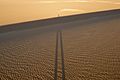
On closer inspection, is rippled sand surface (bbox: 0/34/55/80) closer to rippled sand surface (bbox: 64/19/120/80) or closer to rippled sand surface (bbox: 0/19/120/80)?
rippled sand surface (bbox: 0/19/120/80)

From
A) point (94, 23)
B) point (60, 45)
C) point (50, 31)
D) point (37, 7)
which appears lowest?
point (60, 45)

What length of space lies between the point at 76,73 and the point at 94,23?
5.96 meters

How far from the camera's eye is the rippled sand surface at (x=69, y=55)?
5.44 meters

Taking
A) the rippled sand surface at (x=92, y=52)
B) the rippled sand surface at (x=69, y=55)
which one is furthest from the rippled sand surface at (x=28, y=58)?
the rippled sand surface at (x=92, y=52)

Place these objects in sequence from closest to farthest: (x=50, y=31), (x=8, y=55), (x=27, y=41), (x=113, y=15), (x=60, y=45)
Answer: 1. (x=8, y=55)
2. (x=60, y=45)
3. (x=27, y=41)
4. (x=50, y=31)
5. (x=113, y=15)

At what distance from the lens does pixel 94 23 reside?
10.9 meters

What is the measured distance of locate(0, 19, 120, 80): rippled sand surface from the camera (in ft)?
17.8

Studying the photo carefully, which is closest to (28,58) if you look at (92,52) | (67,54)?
(67,54)

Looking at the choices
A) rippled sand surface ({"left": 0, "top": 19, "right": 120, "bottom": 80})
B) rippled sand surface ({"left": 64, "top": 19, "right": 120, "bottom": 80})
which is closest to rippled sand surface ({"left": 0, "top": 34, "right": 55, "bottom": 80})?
rippled sand surface ({"left": 0, "top": 19, "right": 120, "bottom": 80})

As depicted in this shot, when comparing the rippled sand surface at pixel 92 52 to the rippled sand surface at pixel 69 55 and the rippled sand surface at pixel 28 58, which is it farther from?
the rippled sand surface at pixel 28 58

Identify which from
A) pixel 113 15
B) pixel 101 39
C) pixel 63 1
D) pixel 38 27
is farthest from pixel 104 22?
pixel 63 1

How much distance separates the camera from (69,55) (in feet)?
21.9

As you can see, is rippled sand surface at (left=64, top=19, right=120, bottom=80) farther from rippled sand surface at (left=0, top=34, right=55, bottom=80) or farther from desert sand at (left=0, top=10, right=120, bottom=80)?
rippled sand surface at (left=0, top=34, right=55, bottom=80)

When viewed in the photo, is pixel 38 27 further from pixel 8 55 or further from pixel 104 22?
pixel 104 22
